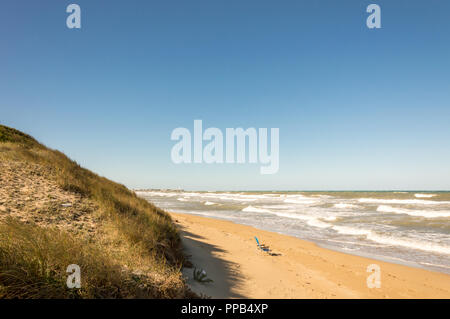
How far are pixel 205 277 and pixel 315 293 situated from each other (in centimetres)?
277

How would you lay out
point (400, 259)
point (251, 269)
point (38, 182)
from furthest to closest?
1. point (400, 259)
2. point (38, 182)
3. point (251, 269)

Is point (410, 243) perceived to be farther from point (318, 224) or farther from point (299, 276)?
point (299, 276)

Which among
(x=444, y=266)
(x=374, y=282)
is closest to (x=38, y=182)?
(x=374, y=282)

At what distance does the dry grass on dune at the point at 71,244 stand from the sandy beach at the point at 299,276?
4.09 ft

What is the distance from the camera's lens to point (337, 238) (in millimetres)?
14281

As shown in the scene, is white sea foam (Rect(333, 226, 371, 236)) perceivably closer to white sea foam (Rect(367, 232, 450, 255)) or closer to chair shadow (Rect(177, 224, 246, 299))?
white sea foam (Rect(367, 232, 450, 255))

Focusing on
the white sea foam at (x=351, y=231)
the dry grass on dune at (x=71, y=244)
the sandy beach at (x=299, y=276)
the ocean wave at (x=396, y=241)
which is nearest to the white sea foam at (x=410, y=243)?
the ocean wave at (x=396, y=241)

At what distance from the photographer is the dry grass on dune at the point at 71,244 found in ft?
10.1

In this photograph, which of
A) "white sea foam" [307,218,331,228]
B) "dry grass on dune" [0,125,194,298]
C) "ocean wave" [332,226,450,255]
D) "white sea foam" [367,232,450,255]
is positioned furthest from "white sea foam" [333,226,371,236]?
"dry grass on dune" [0,125,194,298]

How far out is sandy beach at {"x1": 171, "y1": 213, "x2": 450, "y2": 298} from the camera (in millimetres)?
5672

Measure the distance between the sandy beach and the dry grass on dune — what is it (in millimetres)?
1248

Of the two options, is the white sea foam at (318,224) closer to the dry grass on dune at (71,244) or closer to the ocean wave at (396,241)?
the ocean wave at (396,241)
